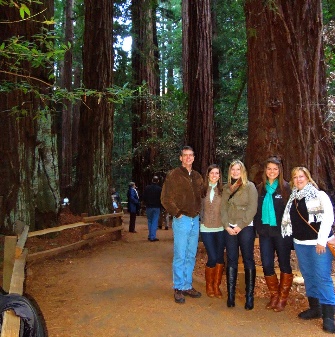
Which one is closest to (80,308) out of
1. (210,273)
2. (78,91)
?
(210,273)

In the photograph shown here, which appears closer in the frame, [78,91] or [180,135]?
[78,91]

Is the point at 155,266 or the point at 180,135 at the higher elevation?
the point at 180,135

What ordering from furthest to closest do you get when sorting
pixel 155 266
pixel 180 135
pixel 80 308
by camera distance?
pixel 180 135
pixel 155 266
pixel 80 308

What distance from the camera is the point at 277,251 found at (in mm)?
4984

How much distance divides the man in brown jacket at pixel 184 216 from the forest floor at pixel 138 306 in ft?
0.85

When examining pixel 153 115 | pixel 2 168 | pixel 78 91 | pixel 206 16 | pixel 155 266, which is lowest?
pixel 155 266

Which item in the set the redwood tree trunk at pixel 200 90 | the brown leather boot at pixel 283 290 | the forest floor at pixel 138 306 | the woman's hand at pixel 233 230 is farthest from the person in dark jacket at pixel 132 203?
the brown leather boot at pixel 283 290

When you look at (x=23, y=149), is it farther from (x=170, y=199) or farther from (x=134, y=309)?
(x=134, y=309)

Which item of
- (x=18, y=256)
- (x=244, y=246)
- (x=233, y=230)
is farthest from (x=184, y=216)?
(x=18, y=256)

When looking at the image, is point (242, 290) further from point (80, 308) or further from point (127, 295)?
point (80, 308)

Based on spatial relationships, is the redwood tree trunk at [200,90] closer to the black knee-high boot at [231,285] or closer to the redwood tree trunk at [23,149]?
the redwood tree trunk at [23,149]

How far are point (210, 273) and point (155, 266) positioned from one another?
2355mm

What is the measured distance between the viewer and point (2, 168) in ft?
29.7

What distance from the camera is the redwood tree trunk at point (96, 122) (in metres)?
12.3
